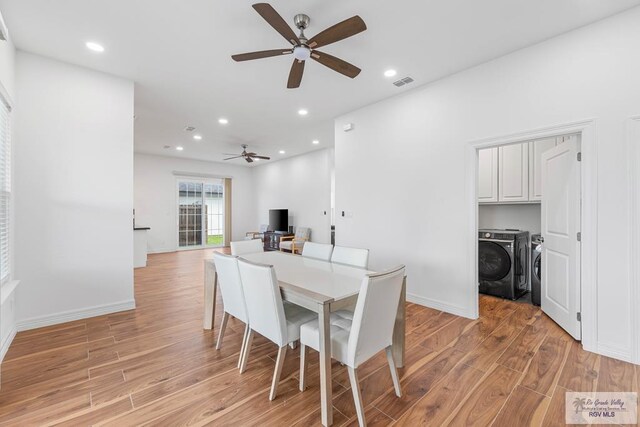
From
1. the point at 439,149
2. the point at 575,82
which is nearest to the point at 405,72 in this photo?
the point at 439,149

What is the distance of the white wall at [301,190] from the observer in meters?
7.36

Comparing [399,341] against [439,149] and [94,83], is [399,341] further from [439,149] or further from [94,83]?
[94,83]

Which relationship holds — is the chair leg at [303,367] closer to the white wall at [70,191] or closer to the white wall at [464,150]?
the white wall at [464,150]

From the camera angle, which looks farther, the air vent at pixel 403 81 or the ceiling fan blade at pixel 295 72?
the air vent at pixel 403 81

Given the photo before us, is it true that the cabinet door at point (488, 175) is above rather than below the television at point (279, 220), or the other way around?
above

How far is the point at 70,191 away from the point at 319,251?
279 cm

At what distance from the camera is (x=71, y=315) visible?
3061 mm

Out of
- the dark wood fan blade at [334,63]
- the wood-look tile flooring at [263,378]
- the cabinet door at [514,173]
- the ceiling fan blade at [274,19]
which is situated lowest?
the wood-look tile flooring at [263,378]

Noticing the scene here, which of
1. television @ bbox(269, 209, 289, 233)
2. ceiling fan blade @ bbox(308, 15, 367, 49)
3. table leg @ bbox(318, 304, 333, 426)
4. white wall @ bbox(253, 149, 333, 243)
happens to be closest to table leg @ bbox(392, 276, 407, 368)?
table leg @ bbox(318, 304, 333, 426)

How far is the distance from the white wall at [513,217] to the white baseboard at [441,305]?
1.84 m

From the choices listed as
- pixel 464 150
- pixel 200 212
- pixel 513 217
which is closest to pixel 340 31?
pixel 464 150

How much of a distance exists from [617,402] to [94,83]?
213 inches

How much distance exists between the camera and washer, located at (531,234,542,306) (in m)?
3.51

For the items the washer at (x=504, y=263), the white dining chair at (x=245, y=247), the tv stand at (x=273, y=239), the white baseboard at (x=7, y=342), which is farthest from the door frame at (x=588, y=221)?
the tv stand at (x=273, y=239)
